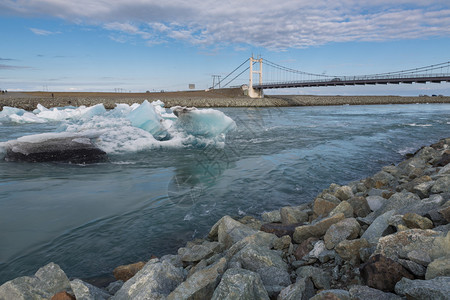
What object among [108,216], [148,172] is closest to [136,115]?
[148,172]

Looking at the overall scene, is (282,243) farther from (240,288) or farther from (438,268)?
(438,268)

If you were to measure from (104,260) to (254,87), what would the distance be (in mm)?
60268

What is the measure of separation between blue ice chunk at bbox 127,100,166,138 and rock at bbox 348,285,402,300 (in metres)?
10.6

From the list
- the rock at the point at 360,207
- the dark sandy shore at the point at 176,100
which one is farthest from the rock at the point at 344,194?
the dark sandy shore at the point at 176,100

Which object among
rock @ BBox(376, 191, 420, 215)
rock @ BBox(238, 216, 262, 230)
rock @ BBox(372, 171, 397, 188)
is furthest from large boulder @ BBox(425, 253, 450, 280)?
rock @ BBox(372, 171, 397, 188)

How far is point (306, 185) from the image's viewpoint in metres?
6.25

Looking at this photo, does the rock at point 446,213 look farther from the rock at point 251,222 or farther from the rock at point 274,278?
the rock at point 251,222

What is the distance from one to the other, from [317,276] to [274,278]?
0.30m

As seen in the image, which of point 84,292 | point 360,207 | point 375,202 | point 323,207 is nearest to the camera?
point 84,292

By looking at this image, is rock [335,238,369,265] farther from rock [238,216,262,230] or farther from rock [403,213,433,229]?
rock [238,216,262,230]

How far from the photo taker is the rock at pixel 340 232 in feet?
8.13

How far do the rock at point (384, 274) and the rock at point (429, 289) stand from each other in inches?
5.0

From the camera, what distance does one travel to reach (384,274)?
179cm

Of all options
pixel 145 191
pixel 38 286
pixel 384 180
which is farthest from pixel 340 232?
pixel 145 191
